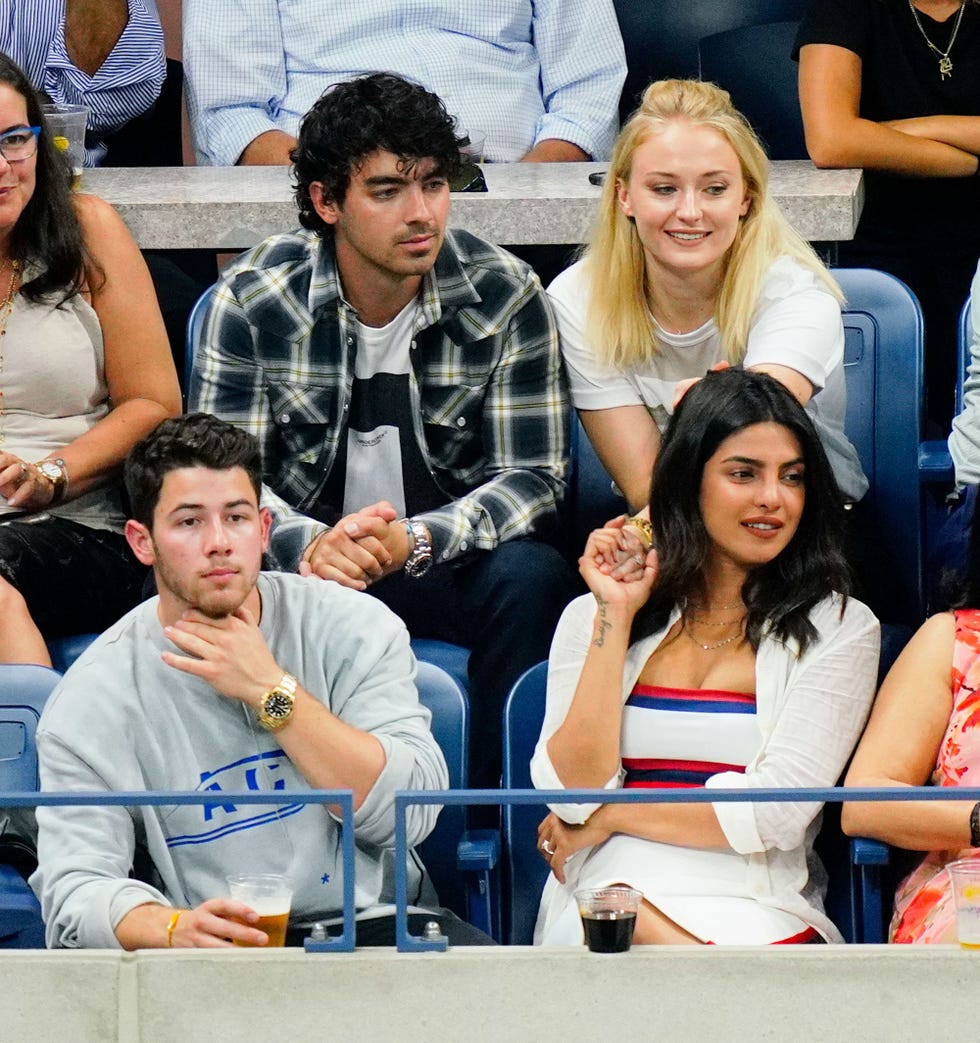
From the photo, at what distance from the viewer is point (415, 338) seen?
270 cm

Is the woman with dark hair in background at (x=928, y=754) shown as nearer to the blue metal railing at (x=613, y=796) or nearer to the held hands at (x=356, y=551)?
the blue metal railing at (x=613, y=796)

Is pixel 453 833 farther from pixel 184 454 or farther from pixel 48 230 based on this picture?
pixel 48 230

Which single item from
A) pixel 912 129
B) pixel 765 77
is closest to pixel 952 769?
pixel 912 129

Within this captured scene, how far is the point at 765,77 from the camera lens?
3.98 m

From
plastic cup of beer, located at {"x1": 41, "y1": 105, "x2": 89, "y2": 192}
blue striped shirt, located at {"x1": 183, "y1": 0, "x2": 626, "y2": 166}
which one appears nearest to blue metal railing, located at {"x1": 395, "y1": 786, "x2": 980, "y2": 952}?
plastic cup of beer, located at {"x1": 41, "y1": 105, "x2": 89, "y2": 192}

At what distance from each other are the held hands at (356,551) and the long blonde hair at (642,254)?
1.41 feet

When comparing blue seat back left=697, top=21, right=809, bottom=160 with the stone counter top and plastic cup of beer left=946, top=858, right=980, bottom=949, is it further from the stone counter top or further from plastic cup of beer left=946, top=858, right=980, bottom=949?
plastic cup of beer left=946, top=858, right=980, bottom=949

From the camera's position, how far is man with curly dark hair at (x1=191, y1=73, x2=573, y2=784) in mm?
2600

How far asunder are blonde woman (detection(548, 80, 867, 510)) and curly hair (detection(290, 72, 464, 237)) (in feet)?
0.87

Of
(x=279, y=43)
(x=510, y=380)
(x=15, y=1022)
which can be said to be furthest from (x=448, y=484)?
(x=279, y=43)

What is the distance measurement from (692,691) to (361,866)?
431 mm

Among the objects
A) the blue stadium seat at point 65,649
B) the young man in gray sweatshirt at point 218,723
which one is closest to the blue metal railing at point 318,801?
the young man in gray sweatshirt at point 218,723

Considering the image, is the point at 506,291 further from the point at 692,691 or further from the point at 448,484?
the point at 692,691

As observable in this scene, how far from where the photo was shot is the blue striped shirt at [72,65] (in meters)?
3.85
